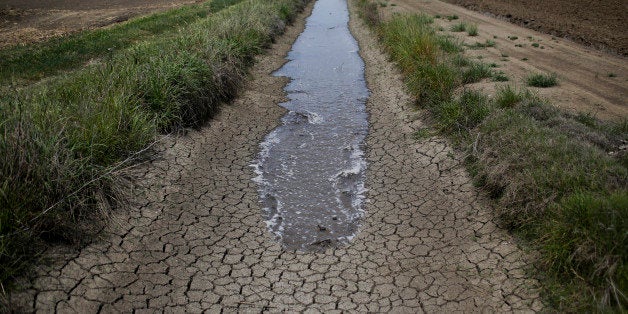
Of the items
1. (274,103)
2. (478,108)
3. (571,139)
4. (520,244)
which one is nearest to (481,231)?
(520,244)

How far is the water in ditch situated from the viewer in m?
6.58

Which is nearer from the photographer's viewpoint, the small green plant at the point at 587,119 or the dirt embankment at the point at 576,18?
the small green plant at the point at 587,119

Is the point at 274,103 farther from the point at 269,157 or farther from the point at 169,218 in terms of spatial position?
the point at 169,218

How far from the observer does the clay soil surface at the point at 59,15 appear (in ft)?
63.2

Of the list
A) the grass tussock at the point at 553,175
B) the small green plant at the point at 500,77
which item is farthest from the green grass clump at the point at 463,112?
the small green plant at the point at 500,77

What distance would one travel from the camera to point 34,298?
4.45 metres

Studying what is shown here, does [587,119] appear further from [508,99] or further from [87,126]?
[87,126]

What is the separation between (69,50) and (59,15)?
38.3 feet

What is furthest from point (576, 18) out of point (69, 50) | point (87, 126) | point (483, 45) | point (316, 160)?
point (87, 126)

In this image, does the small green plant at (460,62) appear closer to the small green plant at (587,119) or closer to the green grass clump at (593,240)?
the small green plant at (587,119)

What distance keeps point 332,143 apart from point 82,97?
3892 mm

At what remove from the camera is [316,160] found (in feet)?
28.0

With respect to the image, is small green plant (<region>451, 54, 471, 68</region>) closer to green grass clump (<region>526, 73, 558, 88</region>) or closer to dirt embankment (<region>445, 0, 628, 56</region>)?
green grass clump (<region>526, 73, 558, 88</region>)

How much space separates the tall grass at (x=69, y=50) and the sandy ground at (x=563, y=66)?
25.6ft
